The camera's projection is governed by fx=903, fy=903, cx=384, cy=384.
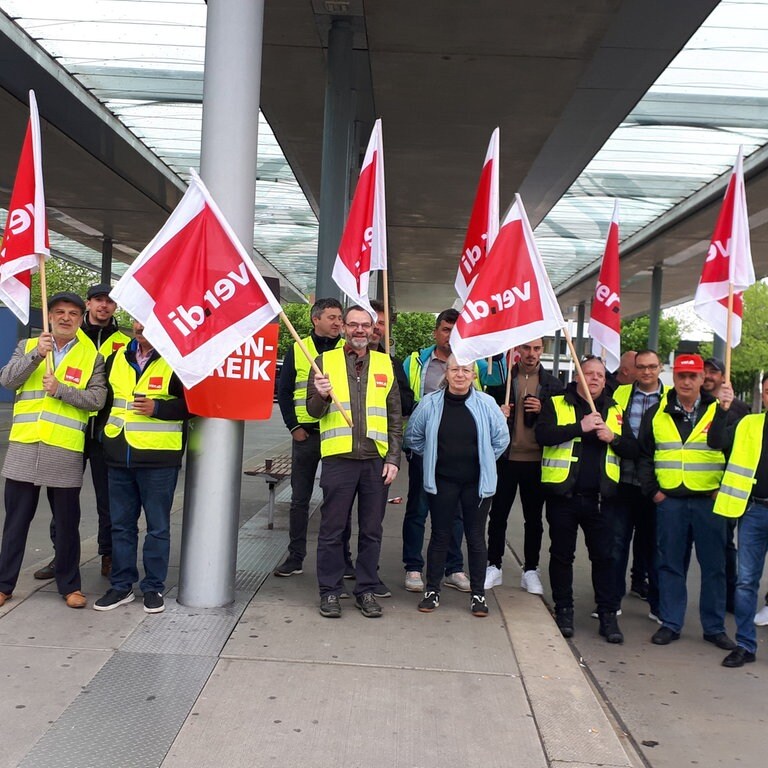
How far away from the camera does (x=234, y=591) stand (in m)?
5.96

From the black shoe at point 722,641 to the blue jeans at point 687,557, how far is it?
28mm

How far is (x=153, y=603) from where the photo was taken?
5.55 metres

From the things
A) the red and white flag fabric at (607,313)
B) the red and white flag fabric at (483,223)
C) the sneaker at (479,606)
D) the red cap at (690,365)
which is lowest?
the sneaker at (479,606)

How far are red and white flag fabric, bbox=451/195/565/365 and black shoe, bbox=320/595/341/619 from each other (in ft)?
5.69

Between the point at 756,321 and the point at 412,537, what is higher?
the point at 756,321

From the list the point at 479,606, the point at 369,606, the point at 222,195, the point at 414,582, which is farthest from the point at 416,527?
the point at 222,195

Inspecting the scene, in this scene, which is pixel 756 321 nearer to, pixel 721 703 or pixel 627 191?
pixel 627 191

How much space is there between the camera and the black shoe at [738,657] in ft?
18.7

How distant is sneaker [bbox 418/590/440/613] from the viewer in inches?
238

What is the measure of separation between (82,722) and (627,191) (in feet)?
52.4

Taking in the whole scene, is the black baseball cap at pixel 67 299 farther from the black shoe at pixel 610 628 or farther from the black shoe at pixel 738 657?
the black shoe at pixel 738 657

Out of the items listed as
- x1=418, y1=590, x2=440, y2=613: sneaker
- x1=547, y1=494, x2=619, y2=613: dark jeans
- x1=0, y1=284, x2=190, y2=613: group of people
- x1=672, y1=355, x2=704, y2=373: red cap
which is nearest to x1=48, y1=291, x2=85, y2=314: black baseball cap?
x1=0, y1=284, x2=190, y2=613: group of people

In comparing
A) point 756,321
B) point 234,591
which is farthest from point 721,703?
point 756,321

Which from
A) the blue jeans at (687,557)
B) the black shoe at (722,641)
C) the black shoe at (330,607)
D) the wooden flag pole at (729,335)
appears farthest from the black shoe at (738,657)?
the black shoe at (330,607)
